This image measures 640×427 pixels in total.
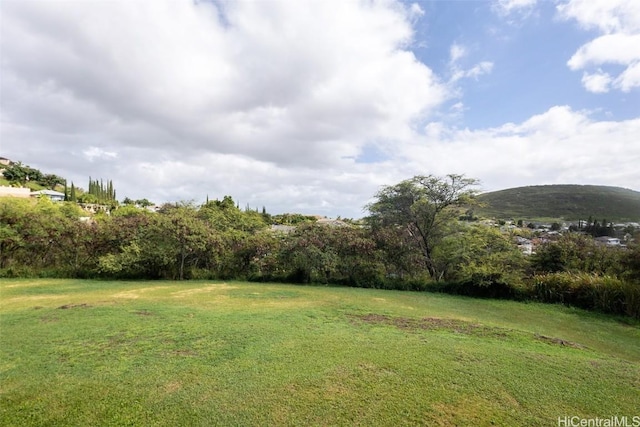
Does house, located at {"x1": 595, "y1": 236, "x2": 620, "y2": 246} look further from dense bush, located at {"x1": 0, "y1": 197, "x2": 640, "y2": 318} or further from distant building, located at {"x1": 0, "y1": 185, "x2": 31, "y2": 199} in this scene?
distant building, located at {"x1": 0, "y1": 185, "x2": 31, "y2": 199}

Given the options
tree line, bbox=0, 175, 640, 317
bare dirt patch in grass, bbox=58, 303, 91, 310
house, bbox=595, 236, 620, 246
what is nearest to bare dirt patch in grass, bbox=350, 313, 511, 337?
tree line, bbox=0, 175, 640, 317

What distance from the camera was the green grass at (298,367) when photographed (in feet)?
9.19

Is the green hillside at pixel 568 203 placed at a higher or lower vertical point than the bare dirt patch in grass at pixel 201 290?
higher

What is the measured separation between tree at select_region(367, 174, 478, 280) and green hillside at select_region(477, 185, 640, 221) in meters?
29.5

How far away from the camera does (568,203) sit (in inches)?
1983

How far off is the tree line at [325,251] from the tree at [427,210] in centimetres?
4

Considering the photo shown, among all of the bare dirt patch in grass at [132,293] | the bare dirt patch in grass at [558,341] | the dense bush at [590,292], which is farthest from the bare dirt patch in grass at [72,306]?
the dense bush at [590,292]

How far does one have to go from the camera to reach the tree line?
420 inches

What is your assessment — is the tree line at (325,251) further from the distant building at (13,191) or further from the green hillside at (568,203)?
the distant building at (13,191)

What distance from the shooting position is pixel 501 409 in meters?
2.89

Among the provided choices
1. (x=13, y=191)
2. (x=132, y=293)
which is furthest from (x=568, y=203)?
(x=13, y=191)

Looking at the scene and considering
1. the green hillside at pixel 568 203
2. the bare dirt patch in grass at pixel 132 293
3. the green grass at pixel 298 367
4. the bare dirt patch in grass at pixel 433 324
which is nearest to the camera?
the green grass at pixel 298 367

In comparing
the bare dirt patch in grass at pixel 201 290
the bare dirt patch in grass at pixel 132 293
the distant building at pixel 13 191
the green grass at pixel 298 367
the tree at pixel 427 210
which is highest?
the distant building at pixel 13 191

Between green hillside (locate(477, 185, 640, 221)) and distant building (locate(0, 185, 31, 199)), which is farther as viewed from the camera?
green hillside (locate(477, 185, 640, 221))
